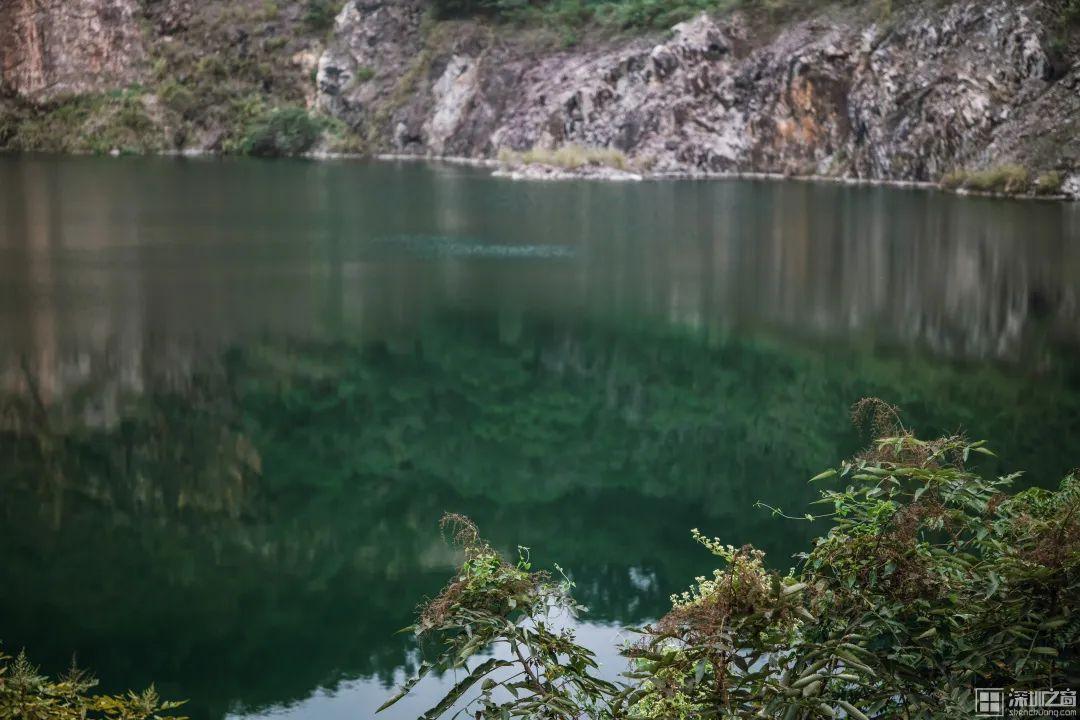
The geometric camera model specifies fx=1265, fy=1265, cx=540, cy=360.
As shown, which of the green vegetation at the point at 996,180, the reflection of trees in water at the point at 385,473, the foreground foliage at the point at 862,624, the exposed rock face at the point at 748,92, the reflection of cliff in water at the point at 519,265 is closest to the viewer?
the foreground foliage at the point at 862,624

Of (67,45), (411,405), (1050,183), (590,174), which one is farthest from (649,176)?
(411,405)

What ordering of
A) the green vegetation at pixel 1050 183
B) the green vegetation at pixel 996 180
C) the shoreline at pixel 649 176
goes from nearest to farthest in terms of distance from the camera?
the green vegetation at pixel 1050 183 < the green vegetation at pixel 996 180 < the shoreline at pixel 649 176

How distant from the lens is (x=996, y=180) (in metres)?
48.9

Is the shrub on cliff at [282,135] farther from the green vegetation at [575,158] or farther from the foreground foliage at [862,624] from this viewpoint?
the foreground foliage at [862,624]

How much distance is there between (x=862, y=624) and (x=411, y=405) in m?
12.9

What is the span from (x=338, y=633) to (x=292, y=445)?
5.97 metres

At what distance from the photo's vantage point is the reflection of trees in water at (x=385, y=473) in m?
11.0

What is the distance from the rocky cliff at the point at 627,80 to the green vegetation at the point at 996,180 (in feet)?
2.23

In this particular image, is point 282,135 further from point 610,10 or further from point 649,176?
point 649,176

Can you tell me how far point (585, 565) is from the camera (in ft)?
40.6

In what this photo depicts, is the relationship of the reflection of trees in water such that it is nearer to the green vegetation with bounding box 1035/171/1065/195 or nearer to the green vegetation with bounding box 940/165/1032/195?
the green vegetation with bounding box 1035/171/1065/195

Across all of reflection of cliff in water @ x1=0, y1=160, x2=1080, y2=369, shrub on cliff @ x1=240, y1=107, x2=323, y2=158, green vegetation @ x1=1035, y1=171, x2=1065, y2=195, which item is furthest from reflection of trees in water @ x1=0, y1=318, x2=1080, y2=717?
shrub on cliff @ x1=240, y1=107, x2=323, y2=158

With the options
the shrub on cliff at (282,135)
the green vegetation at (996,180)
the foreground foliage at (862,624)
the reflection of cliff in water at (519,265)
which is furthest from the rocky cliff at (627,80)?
the foreground foliage at (862,624)

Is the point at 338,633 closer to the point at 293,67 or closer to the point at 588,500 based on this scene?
the point at 588,500
